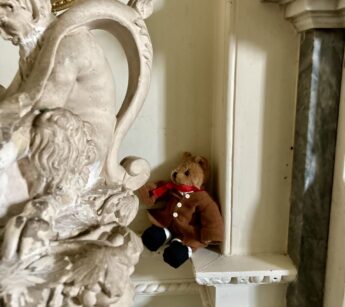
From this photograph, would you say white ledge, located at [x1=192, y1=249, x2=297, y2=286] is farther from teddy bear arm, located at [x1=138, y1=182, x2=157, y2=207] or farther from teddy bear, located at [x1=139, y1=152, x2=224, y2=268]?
teddy bear arm, located at [x1=138, y1=182, x2=157, y2=207]

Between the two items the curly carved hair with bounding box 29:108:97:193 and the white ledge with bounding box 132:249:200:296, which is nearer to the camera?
the curly carved hair with bounding box 29:108:97:193

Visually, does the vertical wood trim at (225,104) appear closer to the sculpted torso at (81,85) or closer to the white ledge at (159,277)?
the white ledge at (159,277)

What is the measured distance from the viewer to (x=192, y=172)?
3.91 ft

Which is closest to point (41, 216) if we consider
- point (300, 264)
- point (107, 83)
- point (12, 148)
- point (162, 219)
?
point (12, 148)

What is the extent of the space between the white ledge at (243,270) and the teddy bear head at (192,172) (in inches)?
8.0

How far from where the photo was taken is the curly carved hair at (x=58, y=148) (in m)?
0.65

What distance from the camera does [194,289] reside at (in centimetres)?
129

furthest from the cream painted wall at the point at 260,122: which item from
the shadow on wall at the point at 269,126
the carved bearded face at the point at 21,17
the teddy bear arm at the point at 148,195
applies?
the carved bearded face at the point at 21,17

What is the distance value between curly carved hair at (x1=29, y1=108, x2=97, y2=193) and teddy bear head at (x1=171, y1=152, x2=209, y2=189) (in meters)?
0.51

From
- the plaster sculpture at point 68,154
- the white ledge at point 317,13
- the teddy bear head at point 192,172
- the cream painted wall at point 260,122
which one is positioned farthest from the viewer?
the teddy bear head at point 192,172

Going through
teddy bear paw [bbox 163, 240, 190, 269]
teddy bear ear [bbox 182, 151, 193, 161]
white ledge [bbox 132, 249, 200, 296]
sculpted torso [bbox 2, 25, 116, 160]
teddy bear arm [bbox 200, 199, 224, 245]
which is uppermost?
sculpted torso [bbox 2, 25, 116, 160]

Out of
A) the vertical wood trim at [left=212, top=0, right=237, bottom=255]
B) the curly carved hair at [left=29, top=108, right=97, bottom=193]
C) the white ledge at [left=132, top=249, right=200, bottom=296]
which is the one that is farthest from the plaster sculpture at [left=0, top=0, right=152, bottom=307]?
the white ledge at [left=132, top=249, right=200, bottom=296]

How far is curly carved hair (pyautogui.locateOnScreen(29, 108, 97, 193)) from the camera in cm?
65

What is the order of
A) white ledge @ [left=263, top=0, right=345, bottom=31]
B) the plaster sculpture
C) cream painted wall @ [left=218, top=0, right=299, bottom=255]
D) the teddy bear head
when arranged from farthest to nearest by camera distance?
the teddy bear head, cream painted wall @ [left=218, top=0, right=299, bottom=255], white ledge @ [left=263, top=0, right=345, bottom=31], the plaster sculpture
